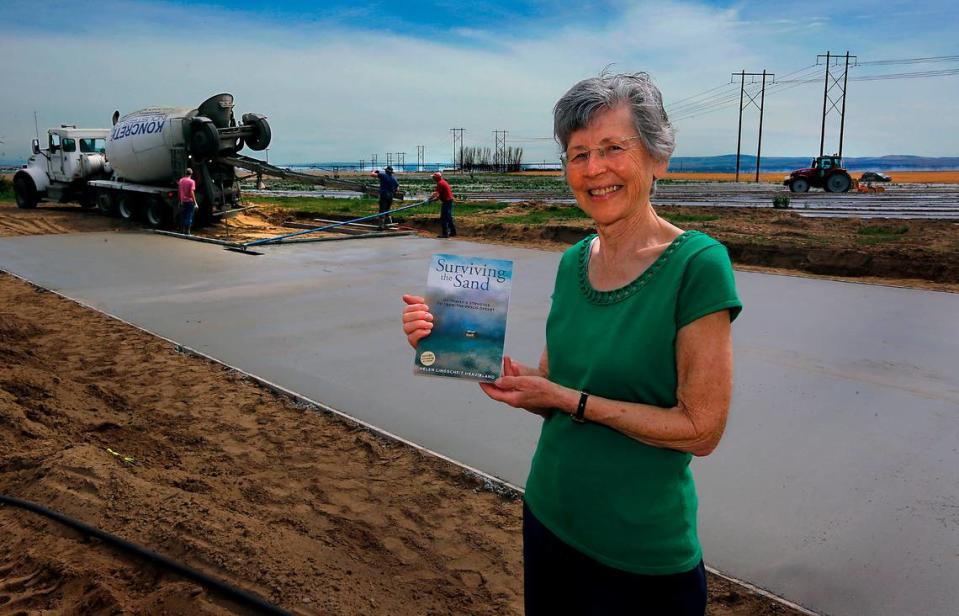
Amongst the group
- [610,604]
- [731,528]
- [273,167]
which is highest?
[273,167]

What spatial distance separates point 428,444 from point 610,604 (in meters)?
3.07

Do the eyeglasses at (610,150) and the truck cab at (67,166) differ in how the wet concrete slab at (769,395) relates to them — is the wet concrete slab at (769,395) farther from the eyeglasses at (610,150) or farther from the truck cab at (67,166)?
the truck cab at (67,166)

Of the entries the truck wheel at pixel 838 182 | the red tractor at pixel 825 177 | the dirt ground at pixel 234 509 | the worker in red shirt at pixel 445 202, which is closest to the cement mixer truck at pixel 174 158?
the worker in red shirt at pixel 445 202

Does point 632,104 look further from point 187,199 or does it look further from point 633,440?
point 187,199

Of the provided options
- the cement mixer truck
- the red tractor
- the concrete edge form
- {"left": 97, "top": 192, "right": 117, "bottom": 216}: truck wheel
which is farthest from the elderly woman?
the red tractor

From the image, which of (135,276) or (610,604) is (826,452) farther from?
(135,276)

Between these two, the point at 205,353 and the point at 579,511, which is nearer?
the point at 579,511

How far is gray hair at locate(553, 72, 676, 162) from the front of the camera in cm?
158

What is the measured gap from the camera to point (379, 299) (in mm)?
8875

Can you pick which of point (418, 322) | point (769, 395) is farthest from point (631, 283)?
point (769, 395)

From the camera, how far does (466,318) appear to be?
171cm

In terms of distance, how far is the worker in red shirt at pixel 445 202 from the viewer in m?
15.7

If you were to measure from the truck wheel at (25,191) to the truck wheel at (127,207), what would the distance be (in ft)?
14.3

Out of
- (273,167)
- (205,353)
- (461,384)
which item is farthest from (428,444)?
(273,167)
